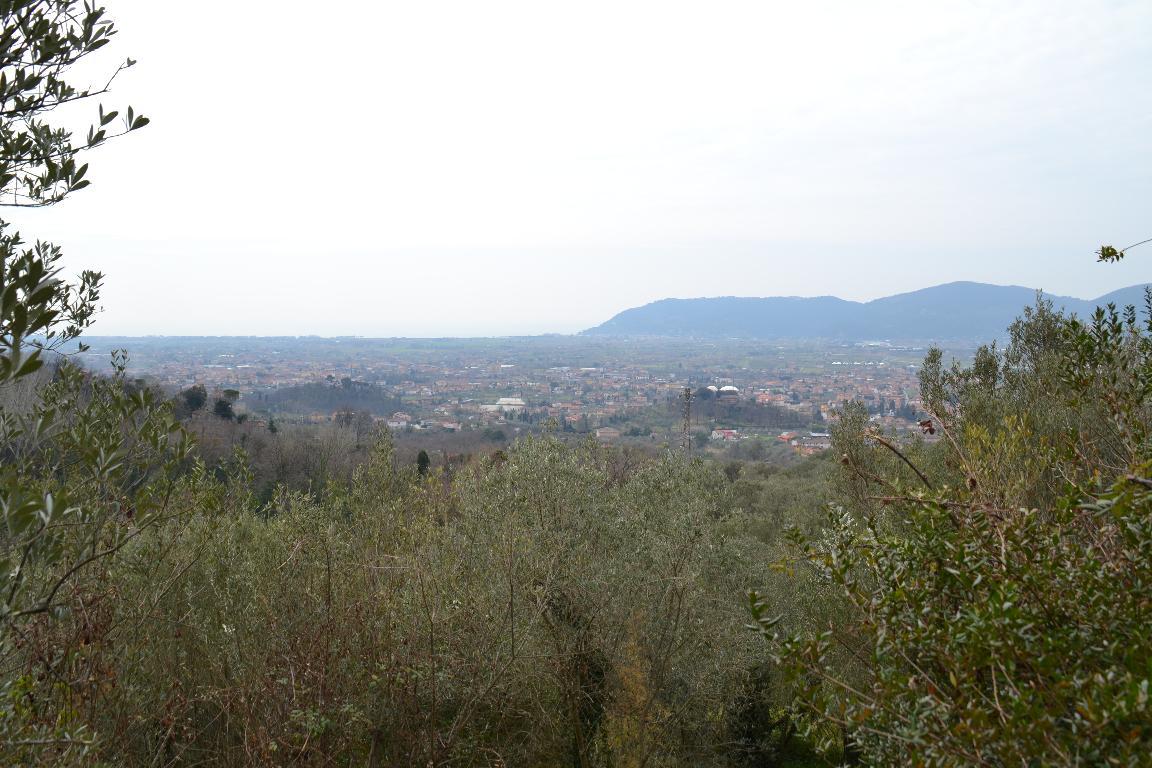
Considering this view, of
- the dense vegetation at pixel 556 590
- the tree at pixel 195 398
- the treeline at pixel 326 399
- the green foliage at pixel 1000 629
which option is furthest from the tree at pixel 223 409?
the green foliage at pixel 1000 629

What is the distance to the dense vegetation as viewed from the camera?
2896mm

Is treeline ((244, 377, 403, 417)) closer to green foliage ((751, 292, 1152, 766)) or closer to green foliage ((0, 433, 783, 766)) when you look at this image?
green foliage ((0, 433, 783, 766))

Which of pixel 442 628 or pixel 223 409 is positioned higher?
pixel 223 409

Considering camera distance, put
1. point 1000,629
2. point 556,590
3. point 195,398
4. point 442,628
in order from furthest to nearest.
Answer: point 195,398, point 556,590, point 442,628, point 1000,629

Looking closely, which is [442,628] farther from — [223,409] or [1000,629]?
[223,409]

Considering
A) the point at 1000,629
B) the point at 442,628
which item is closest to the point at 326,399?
the point at 442,628

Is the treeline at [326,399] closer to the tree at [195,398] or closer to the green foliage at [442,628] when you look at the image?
the tree at [195,398]

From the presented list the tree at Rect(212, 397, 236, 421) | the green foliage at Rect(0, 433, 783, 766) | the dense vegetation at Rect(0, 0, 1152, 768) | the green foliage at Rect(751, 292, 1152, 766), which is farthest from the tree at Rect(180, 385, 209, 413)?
the green foliage at Rect(751, 292, 1152, 766)

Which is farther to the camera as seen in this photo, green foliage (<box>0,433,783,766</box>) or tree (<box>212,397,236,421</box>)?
tree (<box>212,397,236,421</box>)

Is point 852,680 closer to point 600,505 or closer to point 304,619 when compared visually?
point 600,505

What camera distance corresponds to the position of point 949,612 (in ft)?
11.3

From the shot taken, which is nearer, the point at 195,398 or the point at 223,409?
the point at 195,398

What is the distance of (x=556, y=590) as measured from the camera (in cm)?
1047

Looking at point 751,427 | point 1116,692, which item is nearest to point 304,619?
point 1116,692
